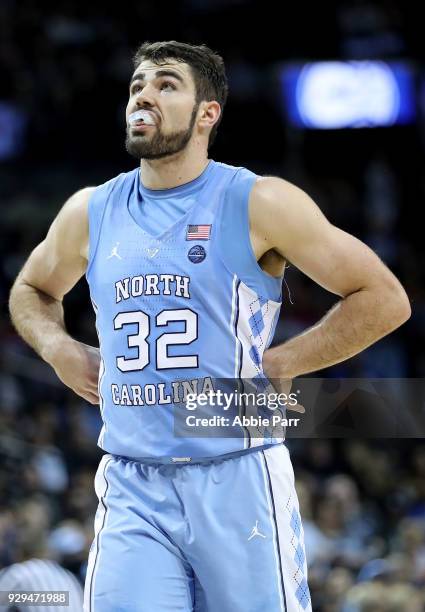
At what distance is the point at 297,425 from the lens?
4.92m

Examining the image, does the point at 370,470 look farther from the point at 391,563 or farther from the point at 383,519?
the point at 391,563

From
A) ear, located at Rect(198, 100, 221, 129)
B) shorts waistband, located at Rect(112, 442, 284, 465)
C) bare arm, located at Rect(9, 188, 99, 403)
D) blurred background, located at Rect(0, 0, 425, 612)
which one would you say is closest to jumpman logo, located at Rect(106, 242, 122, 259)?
bare arm, located at Rect(9, 188, 99, 403)

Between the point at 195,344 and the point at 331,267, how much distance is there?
0.61 metres

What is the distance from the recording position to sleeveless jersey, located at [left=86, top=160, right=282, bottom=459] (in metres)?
4.25

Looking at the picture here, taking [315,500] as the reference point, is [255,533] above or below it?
above

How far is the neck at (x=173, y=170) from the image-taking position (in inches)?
181

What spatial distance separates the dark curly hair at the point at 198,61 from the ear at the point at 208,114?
2 cm

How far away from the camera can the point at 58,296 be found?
5.04 meters

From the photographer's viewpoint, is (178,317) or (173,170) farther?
(173,170)

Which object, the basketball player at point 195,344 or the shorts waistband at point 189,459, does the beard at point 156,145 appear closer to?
the basketball player at point 195,344

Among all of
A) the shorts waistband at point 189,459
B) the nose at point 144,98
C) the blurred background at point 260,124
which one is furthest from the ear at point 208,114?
the blurred background at point 260,124

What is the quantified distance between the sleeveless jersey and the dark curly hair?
46 cm

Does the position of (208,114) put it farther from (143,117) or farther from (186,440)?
(186,440)

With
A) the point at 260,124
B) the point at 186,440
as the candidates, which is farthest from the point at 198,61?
the point at 260,124
